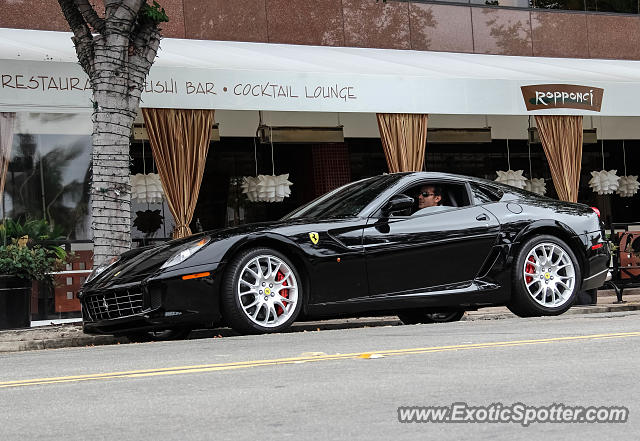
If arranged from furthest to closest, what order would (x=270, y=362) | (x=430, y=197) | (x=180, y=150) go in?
(x=180, y=150), (x=430, y=197), (x=270, y=362)

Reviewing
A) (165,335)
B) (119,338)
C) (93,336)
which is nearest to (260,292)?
(165,335)

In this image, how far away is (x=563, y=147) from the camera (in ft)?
55.8

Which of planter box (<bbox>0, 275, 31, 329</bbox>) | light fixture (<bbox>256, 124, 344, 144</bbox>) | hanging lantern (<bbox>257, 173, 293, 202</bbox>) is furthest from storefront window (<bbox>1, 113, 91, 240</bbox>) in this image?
hanging lantern (<bbox>257, 173, 293, 202</bbox>)

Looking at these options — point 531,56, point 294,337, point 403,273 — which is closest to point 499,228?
point 403,273

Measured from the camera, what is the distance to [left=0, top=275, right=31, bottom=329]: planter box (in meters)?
12.1

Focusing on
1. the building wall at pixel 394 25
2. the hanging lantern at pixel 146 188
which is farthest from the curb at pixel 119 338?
the building wall at pixel 394 25

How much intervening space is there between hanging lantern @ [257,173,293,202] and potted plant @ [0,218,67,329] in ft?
20.6

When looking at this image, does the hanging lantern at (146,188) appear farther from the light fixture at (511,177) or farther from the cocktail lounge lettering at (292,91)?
the light fixture at (511,177)

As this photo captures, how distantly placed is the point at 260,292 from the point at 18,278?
4.11 meters

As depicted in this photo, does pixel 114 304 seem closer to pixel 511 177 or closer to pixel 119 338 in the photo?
pixel 119 338

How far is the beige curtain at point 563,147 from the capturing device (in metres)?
16.8

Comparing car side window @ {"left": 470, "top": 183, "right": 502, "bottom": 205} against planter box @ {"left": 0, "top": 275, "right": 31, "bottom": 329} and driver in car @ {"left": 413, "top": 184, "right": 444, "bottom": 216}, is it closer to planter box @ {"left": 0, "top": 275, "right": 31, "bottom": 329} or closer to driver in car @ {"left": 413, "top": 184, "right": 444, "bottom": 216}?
driver in car @ {"left": 413, "top": 184, "right": 444, "bottom": 216}

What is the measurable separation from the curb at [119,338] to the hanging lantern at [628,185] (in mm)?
9655

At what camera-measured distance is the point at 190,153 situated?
14.6m
